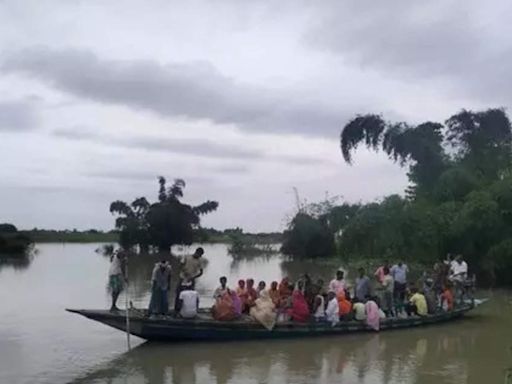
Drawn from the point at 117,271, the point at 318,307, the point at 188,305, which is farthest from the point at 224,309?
the point at 117,271

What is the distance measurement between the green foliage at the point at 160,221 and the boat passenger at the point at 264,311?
151 ft

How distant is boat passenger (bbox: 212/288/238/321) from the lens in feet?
47.9

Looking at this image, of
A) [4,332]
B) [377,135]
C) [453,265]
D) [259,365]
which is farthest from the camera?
[377,135]

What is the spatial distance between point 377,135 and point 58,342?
76.5 feet

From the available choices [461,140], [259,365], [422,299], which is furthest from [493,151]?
[259,365]

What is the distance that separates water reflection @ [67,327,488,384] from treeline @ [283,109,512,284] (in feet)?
41.4

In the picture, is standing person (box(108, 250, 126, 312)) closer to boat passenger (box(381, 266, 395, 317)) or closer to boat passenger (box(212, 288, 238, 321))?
boat passenger (box(212, 288, 238, 321))

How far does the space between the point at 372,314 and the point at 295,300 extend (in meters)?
1.74

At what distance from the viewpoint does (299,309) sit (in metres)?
15.3

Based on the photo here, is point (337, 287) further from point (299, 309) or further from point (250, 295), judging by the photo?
point (250, 295)

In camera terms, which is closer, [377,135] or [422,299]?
[422,299]

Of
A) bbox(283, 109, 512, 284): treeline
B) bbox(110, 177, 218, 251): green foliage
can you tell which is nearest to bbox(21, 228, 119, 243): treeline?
bbox(110, 177, 218, 251): green foliage

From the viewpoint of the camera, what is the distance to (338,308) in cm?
1555

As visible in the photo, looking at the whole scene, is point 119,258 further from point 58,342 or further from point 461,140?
point 461,140
